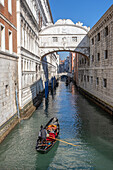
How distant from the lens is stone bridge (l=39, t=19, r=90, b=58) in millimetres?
25750

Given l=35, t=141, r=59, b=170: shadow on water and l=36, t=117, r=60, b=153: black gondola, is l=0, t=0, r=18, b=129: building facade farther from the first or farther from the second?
l=35, t=141, r=59, b=170: shadow on water

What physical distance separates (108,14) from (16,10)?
29.3ft

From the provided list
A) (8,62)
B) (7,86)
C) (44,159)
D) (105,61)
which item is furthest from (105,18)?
(44,159)

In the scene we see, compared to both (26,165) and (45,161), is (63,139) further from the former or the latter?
(26,165)

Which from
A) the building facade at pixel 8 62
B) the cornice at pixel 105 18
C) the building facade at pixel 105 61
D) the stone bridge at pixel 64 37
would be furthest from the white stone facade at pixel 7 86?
the stone bridge at pixel 64 37

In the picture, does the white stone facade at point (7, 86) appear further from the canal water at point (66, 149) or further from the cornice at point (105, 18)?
the cornice at point (105, 18)

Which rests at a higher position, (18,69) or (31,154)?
(18,69)

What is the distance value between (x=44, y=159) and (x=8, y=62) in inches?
260

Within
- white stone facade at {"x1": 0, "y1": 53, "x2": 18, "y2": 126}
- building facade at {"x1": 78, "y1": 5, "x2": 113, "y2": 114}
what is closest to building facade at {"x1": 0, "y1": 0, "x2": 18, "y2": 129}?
white stone facade at {"x1": 0, "y1": 53, "x2": 18, "y2": 126}

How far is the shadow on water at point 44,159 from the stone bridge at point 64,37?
19.9 metres

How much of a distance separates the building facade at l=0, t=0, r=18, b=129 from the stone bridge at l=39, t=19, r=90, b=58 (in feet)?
44.1

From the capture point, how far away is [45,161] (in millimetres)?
8148

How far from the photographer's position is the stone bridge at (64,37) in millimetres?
25750

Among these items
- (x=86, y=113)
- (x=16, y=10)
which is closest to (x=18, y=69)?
(x=16, y=10)
